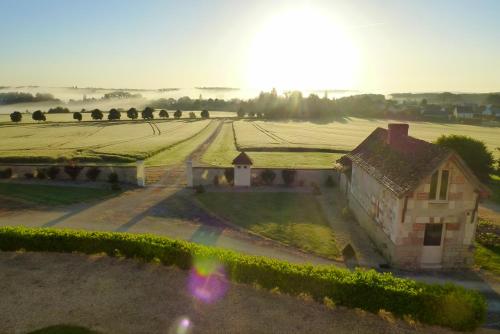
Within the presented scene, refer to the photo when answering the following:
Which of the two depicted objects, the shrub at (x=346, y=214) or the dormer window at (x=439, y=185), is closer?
the dormer window at (x=439, y=185)

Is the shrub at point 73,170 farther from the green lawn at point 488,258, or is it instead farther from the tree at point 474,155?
the tree at point 474,155

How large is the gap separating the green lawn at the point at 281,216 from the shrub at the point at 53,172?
16040mm

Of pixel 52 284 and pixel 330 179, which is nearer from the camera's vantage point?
pixel 52 284

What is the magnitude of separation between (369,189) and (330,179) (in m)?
11.5

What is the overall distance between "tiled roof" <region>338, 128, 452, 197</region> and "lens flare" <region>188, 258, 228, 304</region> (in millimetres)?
10281

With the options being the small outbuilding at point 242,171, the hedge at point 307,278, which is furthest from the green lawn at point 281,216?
the hedge at point 307,278

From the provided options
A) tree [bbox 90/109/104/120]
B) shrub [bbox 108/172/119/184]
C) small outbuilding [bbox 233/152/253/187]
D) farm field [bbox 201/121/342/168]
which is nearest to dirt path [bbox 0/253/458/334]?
shrub [bbox 108/172/119/184]

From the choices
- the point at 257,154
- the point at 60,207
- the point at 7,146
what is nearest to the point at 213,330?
the point at 60,207

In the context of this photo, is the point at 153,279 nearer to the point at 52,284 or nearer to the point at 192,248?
the point at 192,248

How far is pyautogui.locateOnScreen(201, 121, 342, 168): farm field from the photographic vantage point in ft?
151

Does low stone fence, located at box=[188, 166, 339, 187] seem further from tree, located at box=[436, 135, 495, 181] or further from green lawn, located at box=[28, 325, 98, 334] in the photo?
green lawn, located at box=[28, 325, 98, 334]

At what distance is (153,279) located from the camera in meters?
16.6

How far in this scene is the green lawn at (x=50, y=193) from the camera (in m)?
30.9

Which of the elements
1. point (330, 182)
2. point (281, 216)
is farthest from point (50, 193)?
point (330, 182)
